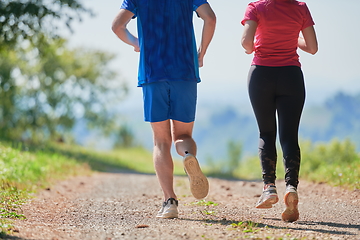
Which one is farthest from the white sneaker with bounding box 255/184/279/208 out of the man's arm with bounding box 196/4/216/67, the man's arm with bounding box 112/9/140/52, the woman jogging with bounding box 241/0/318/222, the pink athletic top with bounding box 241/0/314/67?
the man's arm with bounding box 112/9/140/52

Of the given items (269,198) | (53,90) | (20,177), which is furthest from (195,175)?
(53,90)

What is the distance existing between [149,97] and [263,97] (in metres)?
0.91

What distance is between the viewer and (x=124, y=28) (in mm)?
3564

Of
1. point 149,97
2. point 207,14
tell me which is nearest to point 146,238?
point 149,97

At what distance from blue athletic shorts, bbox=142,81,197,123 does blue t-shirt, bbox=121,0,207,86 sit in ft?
0.18

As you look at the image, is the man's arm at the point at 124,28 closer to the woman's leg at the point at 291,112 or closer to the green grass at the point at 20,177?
the woman's leg at the point at 291,112

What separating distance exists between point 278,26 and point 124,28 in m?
1.24

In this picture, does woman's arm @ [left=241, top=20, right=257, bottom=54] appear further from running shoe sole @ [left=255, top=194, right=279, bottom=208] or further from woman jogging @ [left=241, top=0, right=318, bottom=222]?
running shoe sole @ [left=255, top=194, right=279, bottom=208]

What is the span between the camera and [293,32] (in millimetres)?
3398

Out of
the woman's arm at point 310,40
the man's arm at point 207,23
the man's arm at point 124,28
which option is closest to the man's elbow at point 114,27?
the man's arm at point 124,28

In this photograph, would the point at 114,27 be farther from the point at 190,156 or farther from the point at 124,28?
the point at 190,156

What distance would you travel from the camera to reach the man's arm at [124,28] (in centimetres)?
347

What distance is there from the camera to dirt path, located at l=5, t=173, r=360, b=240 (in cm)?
283

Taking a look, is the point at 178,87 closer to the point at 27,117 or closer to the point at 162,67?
the point at 162,67
